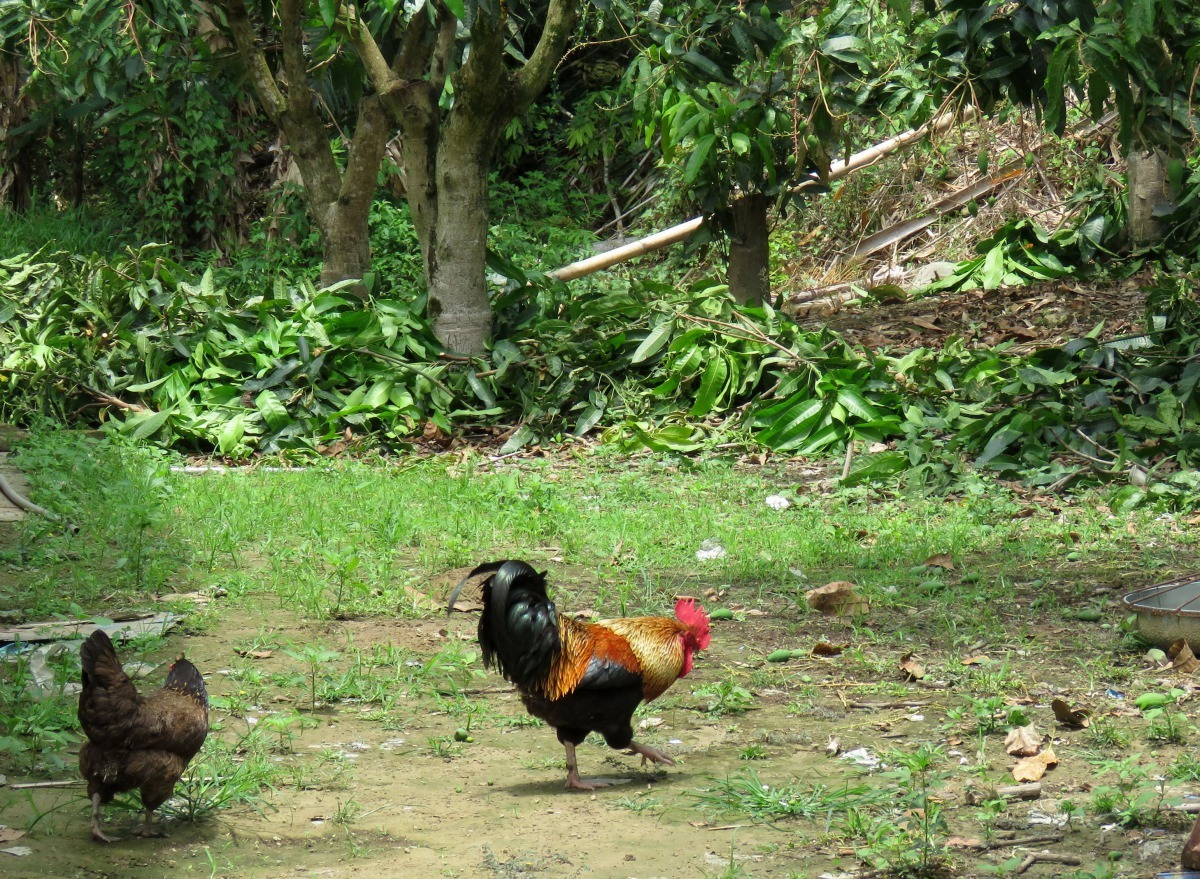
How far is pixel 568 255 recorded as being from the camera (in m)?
14.8

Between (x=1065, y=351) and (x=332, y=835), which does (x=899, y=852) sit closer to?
(x=332, y=835)

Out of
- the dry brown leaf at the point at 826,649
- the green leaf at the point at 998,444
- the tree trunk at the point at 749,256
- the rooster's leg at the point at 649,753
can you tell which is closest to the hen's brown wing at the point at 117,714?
the rooster's leg at the point at 649,753

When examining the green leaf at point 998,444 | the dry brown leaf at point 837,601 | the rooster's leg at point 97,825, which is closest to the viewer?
the rooster's leg at point 97,825

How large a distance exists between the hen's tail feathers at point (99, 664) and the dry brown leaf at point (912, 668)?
2.85 m

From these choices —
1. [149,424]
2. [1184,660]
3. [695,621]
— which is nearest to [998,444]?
[1184,660]

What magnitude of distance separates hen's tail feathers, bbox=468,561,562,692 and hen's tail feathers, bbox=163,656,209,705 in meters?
0.87

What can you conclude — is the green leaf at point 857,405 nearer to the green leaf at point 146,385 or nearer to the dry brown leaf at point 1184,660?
the dry brown leaf at point 1184,660

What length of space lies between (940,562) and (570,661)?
289 centimetres

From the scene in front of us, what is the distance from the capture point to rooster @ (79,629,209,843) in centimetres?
348

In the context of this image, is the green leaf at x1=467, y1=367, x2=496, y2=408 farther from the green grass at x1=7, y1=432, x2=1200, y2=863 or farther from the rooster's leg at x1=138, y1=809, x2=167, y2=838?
the rooster's leg at x1=138, y1=809, x2=167, y2=838

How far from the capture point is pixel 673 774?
416 centimetres

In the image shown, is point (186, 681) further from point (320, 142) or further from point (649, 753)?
point (320, 142)

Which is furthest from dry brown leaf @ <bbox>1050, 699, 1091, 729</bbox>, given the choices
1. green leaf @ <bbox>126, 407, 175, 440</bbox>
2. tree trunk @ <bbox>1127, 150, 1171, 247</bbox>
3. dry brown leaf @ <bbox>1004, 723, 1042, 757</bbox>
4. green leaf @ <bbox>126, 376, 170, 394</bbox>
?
tree trunk @ <bbox>1127, 150, 1171, 247</bbox>

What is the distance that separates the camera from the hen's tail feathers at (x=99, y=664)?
137 inches
